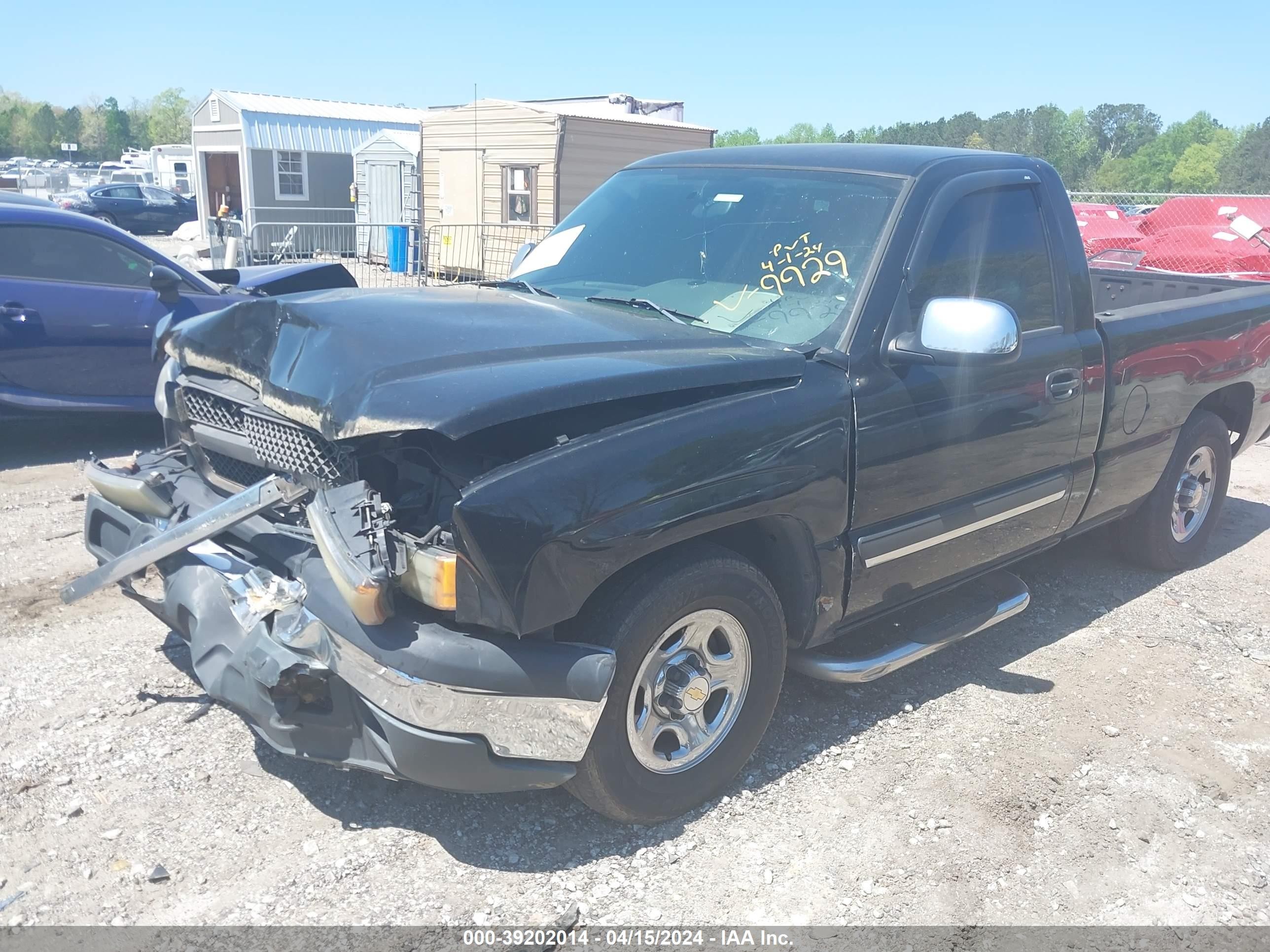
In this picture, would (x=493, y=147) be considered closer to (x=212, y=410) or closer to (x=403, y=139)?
(x=403, y=139)

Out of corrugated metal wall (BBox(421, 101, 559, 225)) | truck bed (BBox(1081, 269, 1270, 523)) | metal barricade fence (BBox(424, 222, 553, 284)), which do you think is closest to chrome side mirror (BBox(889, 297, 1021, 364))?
truck bed (BBox(1081, 269, 1270, 523))

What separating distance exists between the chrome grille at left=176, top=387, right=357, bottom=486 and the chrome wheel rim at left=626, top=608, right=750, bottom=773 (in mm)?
1033

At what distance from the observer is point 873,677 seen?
3600 millimetres

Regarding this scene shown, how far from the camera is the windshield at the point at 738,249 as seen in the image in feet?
11.8

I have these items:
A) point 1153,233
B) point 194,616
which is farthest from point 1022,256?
point 1153,233

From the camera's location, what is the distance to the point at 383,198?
22.4 metres

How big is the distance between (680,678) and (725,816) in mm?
535

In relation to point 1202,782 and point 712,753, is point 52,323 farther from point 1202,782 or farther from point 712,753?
point 1202,782

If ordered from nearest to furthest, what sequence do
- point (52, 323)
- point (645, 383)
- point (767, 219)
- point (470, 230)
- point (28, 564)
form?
point (645, 383) < point (767, 219) < point (28, 564) < point (52, 323) < point (470, 230)

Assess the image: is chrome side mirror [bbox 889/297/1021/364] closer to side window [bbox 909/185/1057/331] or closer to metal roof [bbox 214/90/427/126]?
side window [bbox 909/185/1057/331]

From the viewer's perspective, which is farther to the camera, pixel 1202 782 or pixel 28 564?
pixel 28 564

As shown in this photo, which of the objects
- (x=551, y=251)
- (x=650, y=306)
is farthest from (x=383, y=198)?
(x=650, y=306)

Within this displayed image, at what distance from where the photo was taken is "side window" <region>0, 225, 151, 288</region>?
21.2 feet

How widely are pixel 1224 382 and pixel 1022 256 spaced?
199cm
